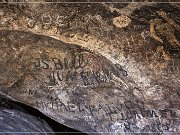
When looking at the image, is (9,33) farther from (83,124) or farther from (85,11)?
(83,124)

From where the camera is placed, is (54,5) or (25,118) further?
(25,118)

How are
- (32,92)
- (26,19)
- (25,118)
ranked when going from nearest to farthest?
(26,19)
(32,92)
(25,118)

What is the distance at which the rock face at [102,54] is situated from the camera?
148cm

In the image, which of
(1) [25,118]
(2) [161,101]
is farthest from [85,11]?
(1) [25,118]

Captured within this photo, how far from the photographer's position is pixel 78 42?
1.49 metres

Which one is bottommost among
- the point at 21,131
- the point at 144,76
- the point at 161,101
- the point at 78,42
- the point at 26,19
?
the point at 21,131

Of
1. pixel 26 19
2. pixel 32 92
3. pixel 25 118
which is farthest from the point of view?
pixel 25 118

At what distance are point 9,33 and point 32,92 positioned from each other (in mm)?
332

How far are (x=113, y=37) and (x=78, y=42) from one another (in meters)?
0.16

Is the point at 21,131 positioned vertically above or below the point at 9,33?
below

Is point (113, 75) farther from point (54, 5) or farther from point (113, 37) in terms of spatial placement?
point (54, 5)

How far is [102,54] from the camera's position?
1491 millimetres

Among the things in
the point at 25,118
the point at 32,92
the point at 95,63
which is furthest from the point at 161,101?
the point at 25,118

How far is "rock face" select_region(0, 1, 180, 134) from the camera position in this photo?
1.48 m
